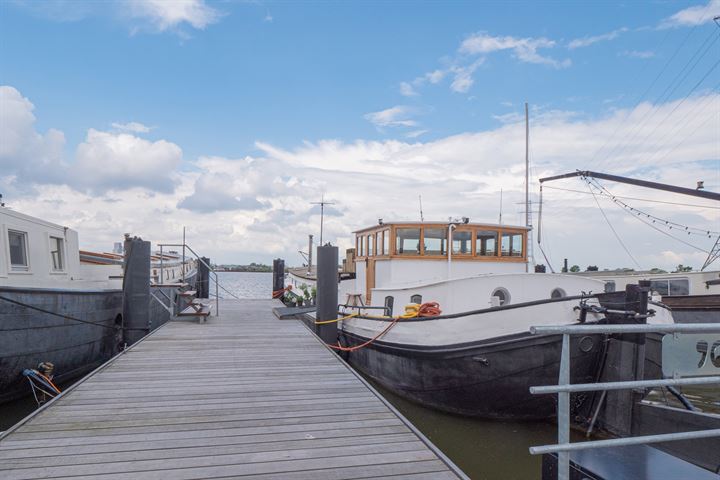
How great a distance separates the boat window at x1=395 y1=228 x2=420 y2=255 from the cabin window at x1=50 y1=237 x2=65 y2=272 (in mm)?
8216

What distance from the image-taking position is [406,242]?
34.2ft

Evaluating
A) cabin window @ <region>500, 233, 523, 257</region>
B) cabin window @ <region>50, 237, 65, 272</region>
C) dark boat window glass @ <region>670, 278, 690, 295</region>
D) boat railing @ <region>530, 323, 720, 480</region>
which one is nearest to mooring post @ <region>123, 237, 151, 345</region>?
cabin window @ <region>50, 237, 65, 272</region>

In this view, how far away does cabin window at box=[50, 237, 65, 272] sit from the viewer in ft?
35.5

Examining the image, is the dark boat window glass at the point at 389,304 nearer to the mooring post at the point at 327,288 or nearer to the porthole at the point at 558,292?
the mooring post at the point at 327,288

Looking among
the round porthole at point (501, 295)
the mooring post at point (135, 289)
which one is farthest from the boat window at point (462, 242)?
the mooring post at point (135, 289)

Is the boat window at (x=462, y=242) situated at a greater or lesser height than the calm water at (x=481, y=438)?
greater

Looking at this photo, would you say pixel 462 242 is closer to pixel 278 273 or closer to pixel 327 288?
pixel 327 288

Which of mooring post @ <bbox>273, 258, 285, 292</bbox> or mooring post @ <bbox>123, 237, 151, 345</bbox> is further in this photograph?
mooring post @ <bbox>273, 258, 285, 292</bbox>

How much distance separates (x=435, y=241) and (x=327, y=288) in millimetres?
2718

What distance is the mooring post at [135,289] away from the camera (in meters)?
10.5

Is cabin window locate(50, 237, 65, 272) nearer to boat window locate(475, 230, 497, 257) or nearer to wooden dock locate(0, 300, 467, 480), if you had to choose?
wooden dock locate(0, 300, 467, 480)

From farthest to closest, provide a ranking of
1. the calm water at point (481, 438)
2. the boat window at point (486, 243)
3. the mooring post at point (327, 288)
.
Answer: the boat window at point (486, 243)
the mooring post at point (327, 288)
the calm water at point (481, 438)

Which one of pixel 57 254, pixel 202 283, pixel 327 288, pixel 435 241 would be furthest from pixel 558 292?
pixel 202 283

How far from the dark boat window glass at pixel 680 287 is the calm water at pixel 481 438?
12.5 metres
